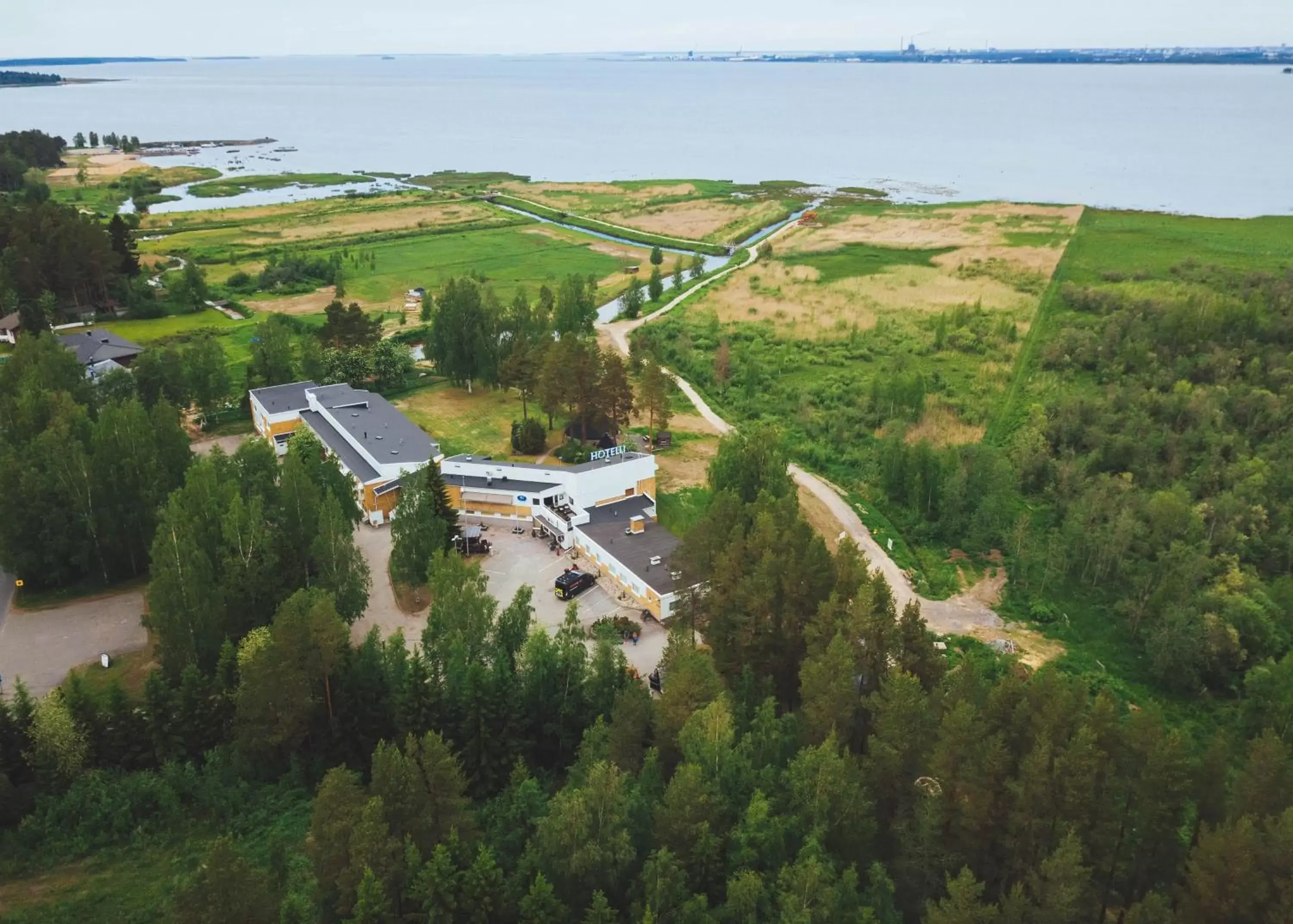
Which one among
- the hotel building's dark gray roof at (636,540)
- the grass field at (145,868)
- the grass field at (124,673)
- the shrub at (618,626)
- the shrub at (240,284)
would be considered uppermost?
the shrub at (240,284)

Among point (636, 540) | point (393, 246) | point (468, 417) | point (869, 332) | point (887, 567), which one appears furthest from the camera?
point (393, 246)

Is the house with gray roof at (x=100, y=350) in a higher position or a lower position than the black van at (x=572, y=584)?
higher

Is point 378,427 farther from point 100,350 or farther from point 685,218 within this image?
point 685,218

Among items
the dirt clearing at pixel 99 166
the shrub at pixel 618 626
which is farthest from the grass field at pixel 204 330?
the dirt clearing at pixel 99 166

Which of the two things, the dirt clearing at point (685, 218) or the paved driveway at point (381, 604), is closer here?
the paved driveway at point (381, 604)

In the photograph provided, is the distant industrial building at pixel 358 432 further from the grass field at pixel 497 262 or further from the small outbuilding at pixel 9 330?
the grass field at pixel 497 262

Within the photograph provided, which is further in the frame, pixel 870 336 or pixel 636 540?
pixel 870 336

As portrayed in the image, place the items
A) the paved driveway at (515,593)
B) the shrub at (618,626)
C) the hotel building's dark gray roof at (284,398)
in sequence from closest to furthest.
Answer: the shrub at (618,626), the paved driveway at (515,593), the hotel building's dark gray roof at (284,398)

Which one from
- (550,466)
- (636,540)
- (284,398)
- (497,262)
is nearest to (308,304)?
(497,262)
